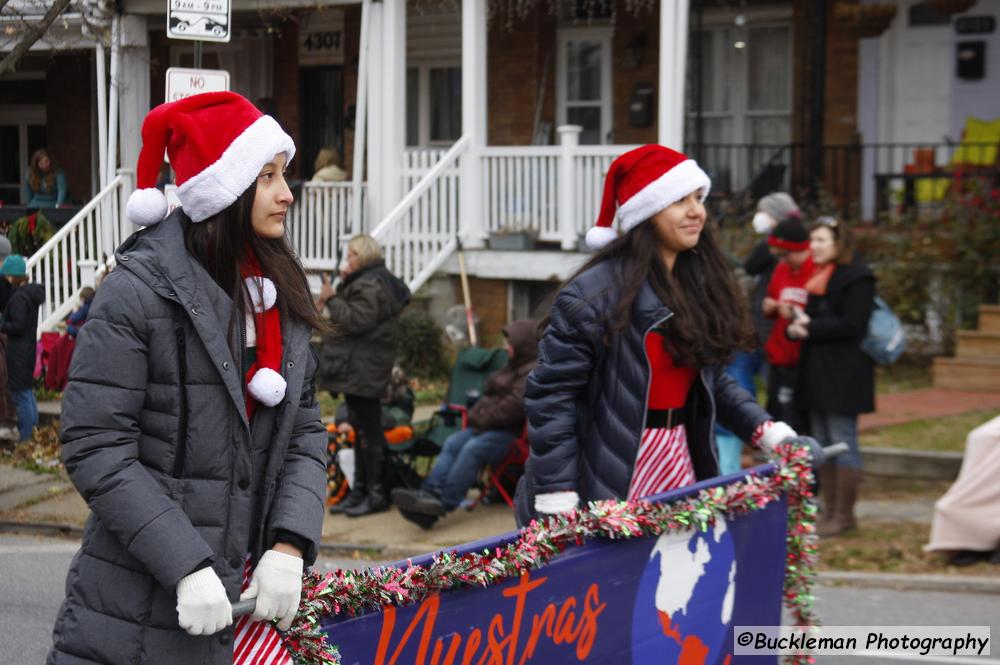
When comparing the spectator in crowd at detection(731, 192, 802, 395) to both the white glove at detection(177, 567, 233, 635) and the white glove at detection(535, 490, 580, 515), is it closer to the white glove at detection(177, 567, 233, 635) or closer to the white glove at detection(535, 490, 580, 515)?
the white glove at detection(535, 490, 580, 515)

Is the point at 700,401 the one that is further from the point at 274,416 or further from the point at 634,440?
the point at 274,416

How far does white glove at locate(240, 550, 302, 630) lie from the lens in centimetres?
304

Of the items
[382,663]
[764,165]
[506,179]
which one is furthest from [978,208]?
[382,663]

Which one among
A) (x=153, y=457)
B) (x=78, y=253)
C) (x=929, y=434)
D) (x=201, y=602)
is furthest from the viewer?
(x=78, y=253)

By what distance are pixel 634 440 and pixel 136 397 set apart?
2.03 metres

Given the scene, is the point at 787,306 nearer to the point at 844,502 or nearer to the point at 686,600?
the point at 844,502

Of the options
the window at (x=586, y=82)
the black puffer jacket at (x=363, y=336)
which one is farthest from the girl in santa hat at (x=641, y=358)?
the window at (x=586, y=82)

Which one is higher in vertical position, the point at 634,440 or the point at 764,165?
the point at 764,165

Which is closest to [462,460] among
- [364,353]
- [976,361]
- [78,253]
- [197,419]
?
[364,353]

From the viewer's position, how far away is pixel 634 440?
454cm

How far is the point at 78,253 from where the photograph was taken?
17.9 meters

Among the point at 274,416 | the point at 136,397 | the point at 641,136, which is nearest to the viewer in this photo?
the point at 136,397

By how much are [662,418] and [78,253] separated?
47.8ft

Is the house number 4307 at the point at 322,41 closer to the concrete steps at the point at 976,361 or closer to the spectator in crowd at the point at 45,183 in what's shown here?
the spectator in crowd at the point at 45,183
